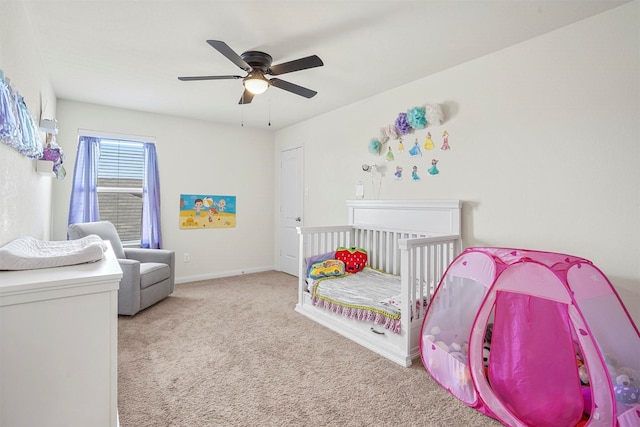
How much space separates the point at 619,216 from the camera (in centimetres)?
195

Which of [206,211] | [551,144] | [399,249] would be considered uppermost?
[551,144]

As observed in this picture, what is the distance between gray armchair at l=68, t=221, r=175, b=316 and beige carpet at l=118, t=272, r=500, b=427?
6.5 inches

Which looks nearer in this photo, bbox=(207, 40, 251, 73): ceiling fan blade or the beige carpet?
the beige carpet

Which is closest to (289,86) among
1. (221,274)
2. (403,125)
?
(403,125)

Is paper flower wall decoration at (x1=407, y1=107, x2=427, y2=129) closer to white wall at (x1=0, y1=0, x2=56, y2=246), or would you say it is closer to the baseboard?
white wall at (x1=0, y1=0, x2=56, y2=246)

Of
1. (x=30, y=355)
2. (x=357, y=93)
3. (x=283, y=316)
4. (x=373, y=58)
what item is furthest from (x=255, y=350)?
(x=357, y=93)

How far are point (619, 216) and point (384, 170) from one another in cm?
193

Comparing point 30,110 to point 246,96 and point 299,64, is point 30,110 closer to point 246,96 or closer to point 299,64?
point 246,96

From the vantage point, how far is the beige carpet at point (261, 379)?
167 centimetres

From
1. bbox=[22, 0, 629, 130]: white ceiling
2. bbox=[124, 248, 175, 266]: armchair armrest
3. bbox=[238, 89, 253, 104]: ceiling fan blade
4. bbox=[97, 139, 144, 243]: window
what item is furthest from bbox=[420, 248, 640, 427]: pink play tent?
bbox=[97, 139, 144, 243]: window

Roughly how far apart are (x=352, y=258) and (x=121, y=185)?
311cm

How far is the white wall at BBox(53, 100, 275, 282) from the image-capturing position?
3.75 metres

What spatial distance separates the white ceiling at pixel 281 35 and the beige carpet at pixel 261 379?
7.49ft

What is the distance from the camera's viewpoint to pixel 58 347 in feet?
3.92
